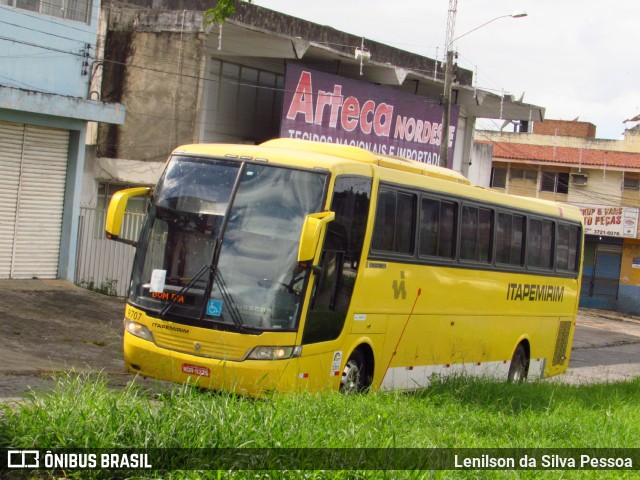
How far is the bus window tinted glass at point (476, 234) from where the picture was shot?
550 inches

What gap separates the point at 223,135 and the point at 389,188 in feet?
42.0

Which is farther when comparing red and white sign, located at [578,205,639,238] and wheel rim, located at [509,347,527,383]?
red and white sign, located at [578,205,639,238]

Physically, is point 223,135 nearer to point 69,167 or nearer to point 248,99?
point 248,99

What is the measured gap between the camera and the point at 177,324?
33.9ft

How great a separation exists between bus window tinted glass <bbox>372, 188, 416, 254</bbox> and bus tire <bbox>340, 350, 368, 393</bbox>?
1386 mm

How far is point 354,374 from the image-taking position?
11.6 metres

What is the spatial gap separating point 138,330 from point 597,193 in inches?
1660

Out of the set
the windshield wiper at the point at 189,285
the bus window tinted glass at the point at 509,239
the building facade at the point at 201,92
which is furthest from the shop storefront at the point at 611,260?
the windshield wiper at the point at 189,285

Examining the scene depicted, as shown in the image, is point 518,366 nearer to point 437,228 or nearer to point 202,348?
point 437,228

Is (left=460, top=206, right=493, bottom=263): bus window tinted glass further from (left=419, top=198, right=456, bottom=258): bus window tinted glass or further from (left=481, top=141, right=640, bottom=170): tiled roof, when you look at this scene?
(left=481, top=141, right=640, bottom=170): tiled roof

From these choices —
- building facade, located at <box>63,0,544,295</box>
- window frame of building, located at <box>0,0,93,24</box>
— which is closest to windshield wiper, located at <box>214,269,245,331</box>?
window frame of building, located at <box>0,0,93,24</box>

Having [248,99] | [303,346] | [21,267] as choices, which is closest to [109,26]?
[248,99]

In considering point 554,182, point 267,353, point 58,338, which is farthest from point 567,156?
point 267,353

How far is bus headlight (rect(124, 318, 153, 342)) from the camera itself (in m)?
10.6
